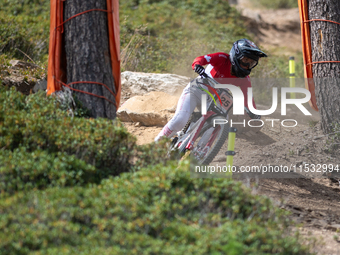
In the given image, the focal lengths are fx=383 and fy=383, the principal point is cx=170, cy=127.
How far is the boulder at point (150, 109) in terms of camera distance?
756cm

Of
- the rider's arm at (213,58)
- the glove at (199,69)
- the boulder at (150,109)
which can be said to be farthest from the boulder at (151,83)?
the glove at (199,69)

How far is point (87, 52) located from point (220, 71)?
2191 millimetres

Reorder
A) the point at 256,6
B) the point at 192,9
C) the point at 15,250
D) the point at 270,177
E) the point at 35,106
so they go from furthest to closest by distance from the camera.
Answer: the point at 256,6
the point at 192,9
the point at 270,177
the point at 35,106
the point at 15,250

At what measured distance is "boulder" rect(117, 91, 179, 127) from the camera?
7559 millimetres

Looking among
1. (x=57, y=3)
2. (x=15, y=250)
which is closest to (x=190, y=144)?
(x=57, y=3)

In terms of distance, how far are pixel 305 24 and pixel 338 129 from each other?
1.82 metres

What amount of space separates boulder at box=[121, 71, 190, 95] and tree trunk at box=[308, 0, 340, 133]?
10.1 ft

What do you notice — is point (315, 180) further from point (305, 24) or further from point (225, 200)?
point (225, 200)

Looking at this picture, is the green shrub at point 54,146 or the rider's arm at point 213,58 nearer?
the green shrub at point 54,146

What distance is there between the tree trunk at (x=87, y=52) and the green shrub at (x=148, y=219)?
1.34 m

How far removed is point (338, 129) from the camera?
6.27 metres

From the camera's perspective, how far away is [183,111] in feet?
18.2

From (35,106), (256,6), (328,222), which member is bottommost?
(328,222)

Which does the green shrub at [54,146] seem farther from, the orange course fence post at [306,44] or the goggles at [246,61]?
the orange course fence post at [306,44]
